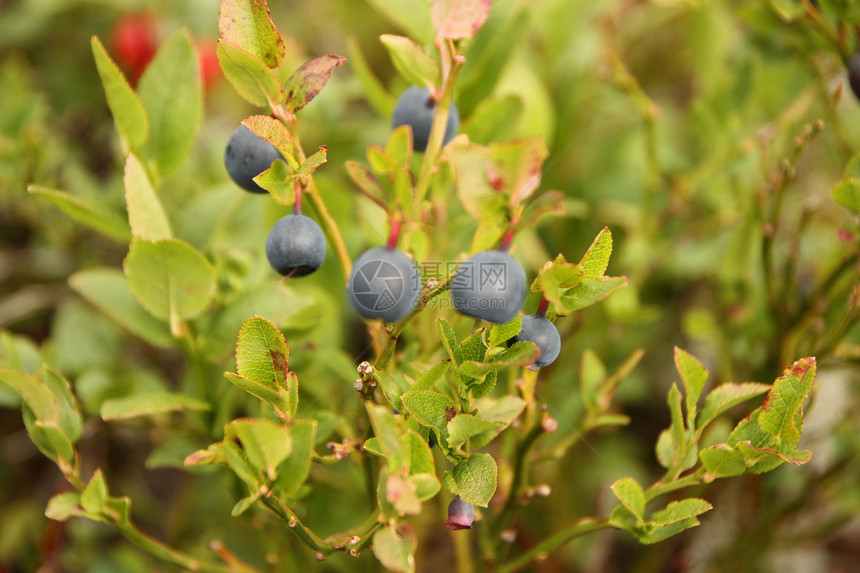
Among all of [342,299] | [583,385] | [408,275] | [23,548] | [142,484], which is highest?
[408,275]

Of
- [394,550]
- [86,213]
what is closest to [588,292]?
[394,550]

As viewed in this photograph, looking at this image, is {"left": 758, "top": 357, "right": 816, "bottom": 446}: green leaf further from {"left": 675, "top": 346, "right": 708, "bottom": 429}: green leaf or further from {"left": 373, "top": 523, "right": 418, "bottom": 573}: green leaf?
{"left": 373, "top": 523, "right": 418, "bottom": 573}: green leaf

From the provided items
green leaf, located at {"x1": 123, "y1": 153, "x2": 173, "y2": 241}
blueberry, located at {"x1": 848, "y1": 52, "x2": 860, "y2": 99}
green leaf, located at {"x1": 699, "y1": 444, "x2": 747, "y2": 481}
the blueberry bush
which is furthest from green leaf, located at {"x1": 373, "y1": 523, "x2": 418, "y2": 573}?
blueberry, located at {"x1": 848, "y1": 52, "x2": 860, "y2": 99}

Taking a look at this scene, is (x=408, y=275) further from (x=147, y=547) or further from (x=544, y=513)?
(x=544, y=513)

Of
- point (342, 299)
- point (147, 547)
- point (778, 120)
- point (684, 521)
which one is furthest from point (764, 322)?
point (147, 547)

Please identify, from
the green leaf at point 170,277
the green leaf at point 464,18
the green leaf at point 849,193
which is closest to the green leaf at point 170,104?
the green leaf at point 170,277

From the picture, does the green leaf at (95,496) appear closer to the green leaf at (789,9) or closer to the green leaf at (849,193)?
the green leaf at (849,193)

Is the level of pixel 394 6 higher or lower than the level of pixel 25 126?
higher
